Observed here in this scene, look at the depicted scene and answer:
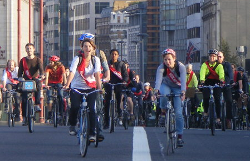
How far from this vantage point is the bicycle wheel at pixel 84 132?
51.3ft

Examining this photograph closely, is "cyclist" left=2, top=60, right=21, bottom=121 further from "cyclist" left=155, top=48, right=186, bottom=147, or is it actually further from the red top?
"cyclist" left=155, top=48, right=186, bottom=147

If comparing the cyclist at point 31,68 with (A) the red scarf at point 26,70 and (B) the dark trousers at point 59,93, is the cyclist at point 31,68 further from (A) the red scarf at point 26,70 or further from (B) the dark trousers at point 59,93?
(B) the dark trousers at point 59,93

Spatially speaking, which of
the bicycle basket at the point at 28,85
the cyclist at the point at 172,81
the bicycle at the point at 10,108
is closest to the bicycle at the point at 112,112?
the bicycle basket at the point at 28,85

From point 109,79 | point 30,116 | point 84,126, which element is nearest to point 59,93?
point 30,116

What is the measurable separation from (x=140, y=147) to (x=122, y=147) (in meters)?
0.29

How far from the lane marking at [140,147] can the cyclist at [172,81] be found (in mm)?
692

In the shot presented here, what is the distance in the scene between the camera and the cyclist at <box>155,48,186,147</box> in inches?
682

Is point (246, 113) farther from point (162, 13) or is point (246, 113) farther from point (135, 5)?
point (135, 5)

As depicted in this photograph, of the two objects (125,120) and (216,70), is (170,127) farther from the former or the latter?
(125,120)

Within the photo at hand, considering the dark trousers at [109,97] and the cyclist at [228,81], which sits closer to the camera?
the dark trousers at [109,97]

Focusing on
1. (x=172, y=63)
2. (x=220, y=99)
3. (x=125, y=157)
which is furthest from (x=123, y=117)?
(x=125, y=157)

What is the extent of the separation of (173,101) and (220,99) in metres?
6.60

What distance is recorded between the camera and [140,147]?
17.6 meters

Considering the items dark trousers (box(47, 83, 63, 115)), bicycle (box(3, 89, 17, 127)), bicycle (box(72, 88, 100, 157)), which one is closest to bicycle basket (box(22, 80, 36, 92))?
dark trousers (box(47, 83, 63, 115))
